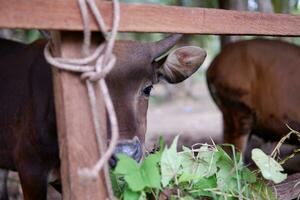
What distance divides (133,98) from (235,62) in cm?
278

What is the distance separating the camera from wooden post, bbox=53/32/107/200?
4.94 ft

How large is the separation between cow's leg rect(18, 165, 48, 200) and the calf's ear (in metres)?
0.91

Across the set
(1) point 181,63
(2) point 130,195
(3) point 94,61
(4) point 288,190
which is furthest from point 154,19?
(1) point 181,63

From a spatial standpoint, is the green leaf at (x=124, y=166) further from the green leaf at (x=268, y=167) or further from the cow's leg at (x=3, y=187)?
the cow's leg at (x=3, y=187)

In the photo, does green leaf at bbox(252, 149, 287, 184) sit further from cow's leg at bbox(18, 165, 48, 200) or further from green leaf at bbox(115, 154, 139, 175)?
cow's leg at bbox(18, 165, 48, 200)

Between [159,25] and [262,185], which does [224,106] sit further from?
[159,25]

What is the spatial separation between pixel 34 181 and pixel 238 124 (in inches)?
113

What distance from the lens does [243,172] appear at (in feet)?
6.32

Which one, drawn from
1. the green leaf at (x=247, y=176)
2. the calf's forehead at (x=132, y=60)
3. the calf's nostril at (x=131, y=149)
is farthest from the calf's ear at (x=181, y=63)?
the green leaf at (x=247, y=176)

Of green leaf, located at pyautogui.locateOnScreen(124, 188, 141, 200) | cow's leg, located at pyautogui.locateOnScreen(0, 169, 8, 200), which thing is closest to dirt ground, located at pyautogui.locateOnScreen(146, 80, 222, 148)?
cow's leg, located at pyautogui.locateOnScreen(0, 169, 8, 200)

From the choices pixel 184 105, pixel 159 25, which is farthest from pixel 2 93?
pixel 184 105

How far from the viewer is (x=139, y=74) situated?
2744mm

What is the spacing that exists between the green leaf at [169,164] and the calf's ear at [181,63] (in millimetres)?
1163

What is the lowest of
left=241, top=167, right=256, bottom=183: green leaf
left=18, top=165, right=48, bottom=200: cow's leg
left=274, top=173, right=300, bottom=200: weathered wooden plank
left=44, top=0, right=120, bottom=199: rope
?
left=18, top=165, right=48, bottom=200: cow's leg
